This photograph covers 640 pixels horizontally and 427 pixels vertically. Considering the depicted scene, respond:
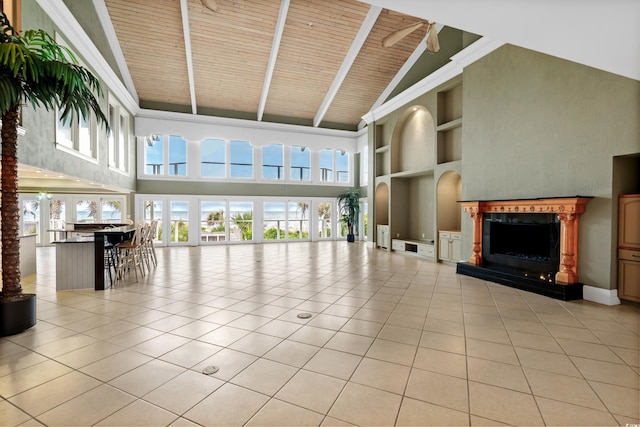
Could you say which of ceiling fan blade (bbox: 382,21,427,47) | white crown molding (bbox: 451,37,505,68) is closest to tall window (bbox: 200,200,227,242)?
ceiling fan blade (bbox: 382,21,427,47)

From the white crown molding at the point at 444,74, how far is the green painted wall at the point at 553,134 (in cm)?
20

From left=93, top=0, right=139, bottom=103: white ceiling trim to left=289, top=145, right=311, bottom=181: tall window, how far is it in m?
6.06

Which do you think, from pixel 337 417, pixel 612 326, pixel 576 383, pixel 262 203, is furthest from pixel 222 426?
pixel 262 203

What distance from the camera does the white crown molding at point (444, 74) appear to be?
6109 mm

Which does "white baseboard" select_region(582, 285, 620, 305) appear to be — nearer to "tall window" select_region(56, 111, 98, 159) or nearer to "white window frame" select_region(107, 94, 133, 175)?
"tall window" select_region(56, 111, 98, 159)

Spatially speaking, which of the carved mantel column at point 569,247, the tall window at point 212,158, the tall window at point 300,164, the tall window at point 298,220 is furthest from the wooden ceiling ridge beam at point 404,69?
the tall window at point 212,158

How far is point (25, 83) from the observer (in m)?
3.24

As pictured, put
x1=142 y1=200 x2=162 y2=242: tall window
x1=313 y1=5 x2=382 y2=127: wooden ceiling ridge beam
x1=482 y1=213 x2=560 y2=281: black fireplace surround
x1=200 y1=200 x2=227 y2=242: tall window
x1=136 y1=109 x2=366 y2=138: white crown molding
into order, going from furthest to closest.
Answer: x1=200 y1=200 x2=227 y2=242: tall window < x1=142 y1=200 x2=162 y2=242: tall window < x1=136 y1=109 x2=366 y2=138: white crown molding < x1=313 y1=5 x2=382 y2=127: wooden ceiling ridge beam < x1=482 y1=213 x2=560 y2=281: black fireplace surround

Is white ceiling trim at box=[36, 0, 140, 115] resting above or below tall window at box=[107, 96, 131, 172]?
above

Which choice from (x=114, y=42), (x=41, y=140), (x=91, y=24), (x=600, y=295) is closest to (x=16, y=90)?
(x=41, y=140)

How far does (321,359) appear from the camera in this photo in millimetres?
2672

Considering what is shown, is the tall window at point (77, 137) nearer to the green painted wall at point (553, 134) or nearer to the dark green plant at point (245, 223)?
the dark green plant at point (245, 223)

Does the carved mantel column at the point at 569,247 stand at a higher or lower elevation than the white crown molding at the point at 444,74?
lower

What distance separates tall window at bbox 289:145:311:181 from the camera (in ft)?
43.4
